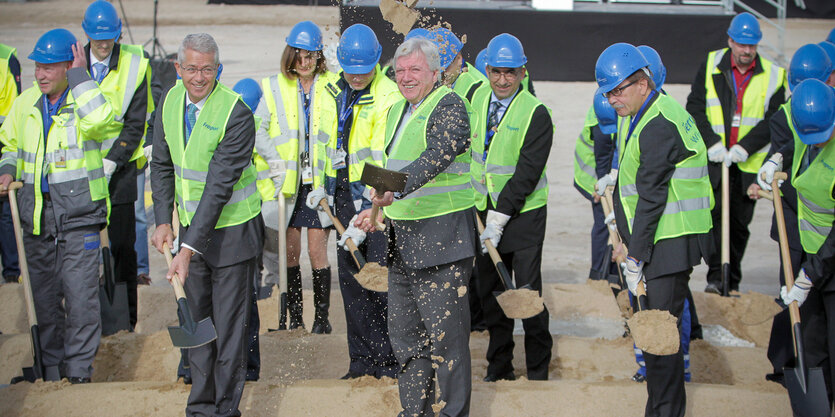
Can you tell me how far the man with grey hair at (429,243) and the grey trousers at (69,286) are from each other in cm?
200

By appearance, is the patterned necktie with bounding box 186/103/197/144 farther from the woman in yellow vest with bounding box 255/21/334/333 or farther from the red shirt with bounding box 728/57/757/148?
the red shirt with bounding box 728/57/757/148

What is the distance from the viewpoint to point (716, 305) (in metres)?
7.11

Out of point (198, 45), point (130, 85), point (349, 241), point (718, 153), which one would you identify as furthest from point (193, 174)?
point (718, 153)

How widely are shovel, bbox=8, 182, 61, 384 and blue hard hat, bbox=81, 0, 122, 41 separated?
1.36 m

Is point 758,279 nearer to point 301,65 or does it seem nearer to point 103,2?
point 301,65

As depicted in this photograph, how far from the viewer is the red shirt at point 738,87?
6.89m

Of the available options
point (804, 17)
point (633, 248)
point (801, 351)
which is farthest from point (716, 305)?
point (804, 17)

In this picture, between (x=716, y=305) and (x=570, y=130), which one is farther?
(x=570, y=130)

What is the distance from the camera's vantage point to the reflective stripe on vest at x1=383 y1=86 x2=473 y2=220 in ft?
13.6

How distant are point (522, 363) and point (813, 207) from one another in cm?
231

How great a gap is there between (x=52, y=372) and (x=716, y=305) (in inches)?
200

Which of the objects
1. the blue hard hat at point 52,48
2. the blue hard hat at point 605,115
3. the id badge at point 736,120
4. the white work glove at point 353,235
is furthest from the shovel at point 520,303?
the blue hard hat at point 52,48

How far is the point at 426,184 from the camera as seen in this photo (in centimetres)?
414

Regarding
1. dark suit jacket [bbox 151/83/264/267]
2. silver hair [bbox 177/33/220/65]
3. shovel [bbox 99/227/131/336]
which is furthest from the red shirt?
shovel [bbox 99/227/131/336]
